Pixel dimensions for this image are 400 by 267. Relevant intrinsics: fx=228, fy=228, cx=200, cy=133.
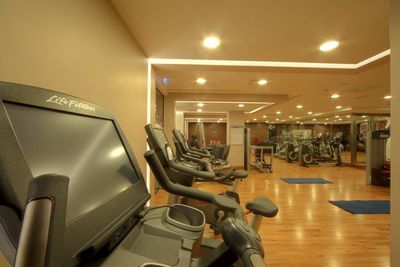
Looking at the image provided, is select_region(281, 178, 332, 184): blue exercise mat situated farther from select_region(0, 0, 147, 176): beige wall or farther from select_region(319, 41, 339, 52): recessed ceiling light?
select_region(0, 0, 147, 176): beige wall

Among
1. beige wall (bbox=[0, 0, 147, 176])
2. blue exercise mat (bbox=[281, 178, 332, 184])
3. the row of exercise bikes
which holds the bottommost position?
blue exercise mat (bbox=[281, 178, 332, 184])

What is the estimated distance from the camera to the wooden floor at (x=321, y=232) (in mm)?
2225

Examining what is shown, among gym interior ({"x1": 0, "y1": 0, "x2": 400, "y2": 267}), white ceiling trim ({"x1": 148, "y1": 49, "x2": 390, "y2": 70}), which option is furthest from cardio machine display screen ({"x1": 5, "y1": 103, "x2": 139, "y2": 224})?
white ceiling trim ({"x1": 148, "y1": 49, "x2": 390, "y2": 70})

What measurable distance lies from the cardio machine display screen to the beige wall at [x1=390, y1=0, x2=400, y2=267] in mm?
1654

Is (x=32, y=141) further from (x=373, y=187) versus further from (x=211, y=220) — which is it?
(x=373, y=187)

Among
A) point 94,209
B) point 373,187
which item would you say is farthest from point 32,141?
point 373,187

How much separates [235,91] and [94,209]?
17.9 feet

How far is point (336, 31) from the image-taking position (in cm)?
235

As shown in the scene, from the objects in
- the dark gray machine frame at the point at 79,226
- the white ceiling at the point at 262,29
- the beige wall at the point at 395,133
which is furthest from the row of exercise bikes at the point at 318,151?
the dark gray machine frame at the point at 79,226

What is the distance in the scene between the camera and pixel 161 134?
70.9 inches

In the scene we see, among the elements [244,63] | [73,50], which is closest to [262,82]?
[244,63]

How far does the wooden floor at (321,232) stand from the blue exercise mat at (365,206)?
172 mm

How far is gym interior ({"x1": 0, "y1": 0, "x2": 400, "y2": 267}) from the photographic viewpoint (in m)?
0.44

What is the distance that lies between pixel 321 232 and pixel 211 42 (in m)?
2.67
